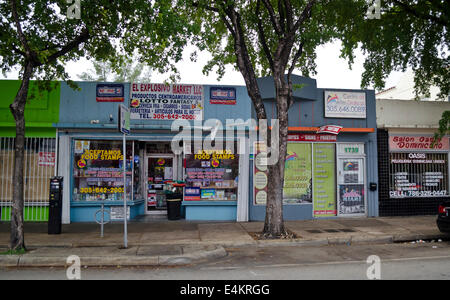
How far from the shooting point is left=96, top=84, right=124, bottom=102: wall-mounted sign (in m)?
11.7

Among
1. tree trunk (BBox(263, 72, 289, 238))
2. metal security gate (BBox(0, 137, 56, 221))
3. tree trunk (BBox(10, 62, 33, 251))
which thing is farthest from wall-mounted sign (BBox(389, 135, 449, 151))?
metal security gate (BBox(0, 137, 56, 221))

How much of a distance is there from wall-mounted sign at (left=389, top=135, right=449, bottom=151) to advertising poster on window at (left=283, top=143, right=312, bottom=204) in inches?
138

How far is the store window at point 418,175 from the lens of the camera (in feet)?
42.6

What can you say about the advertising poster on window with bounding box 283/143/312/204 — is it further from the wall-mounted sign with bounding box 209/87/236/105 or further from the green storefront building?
the green storefront building

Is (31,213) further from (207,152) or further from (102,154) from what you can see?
(207,152)

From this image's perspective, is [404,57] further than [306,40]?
Yes

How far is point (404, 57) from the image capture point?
12305 mm

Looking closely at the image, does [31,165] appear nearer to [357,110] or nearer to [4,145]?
[4,145]

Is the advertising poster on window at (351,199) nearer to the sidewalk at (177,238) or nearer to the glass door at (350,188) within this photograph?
the glass door at (350,188)

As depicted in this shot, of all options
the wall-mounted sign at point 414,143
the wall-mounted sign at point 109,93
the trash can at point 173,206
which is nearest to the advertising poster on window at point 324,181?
the wall-mounted sign at point 414,143

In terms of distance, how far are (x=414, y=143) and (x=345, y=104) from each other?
10.8ft
